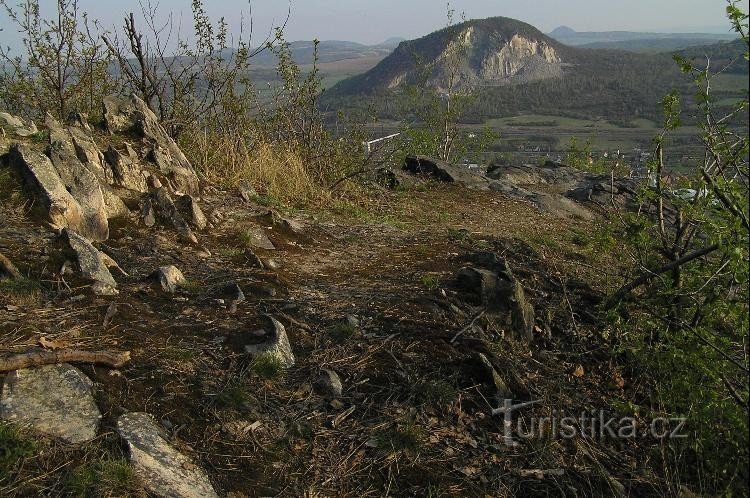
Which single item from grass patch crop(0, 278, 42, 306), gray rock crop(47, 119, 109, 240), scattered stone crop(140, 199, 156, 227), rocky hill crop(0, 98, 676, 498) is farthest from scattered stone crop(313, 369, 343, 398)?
scattered stone crop(140, 199, 156, 227)

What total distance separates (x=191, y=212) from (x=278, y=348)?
8.46ft

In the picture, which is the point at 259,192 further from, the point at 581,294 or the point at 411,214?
the point at 581,294

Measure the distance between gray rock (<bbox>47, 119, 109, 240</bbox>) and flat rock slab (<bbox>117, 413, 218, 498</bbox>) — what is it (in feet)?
8.59

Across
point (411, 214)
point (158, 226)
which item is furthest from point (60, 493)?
point (411, 214)

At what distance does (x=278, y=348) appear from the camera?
3523mm

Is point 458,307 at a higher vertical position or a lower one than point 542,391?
higher

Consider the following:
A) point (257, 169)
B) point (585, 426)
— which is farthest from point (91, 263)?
point (257, 169)

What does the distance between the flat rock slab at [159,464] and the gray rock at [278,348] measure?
2.75ft

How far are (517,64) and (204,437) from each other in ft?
452

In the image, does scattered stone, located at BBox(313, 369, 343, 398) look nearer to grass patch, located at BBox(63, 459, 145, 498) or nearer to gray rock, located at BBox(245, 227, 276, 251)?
grass patch, located at BBox(63, 459, 145, 498)

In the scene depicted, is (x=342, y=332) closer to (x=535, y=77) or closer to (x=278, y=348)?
(x=278, y=348)

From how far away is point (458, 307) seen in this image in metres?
4.39

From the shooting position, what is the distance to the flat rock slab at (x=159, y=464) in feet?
8.04

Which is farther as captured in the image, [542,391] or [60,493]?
[542,391]
